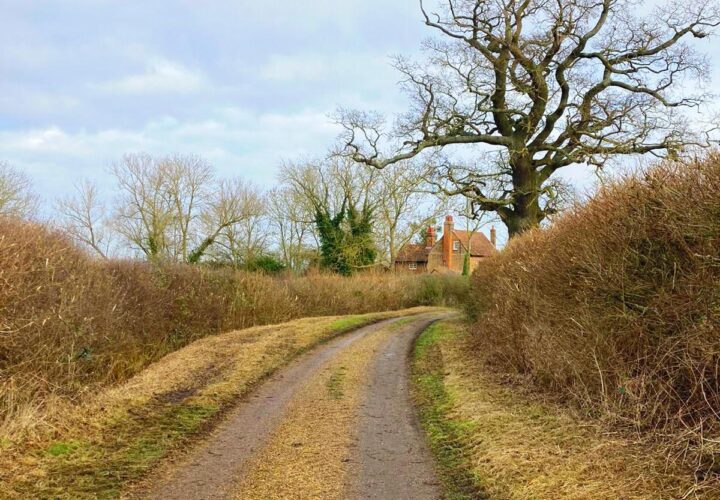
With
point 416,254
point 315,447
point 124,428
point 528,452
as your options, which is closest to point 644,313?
point 528,452

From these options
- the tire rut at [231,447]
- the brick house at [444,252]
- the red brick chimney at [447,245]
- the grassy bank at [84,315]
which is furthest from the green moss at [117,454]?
the red brick chimney at [447,245]

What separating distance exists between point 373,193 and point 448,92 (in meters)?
22.4

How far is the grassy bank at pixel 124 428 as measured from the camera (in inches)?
201

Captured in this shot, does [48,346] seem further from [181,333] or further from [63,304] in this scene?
[181,333]

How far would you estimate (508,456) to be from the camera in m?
5.42

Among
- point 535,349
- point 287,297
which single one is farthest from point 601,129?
point 535,349

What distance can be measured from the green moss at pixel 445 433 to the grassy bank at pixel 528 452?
1 centimetres

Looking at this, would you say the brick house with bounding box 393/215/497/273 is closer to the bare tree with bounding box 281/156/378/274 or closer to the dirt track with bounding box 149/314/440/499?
the bare tree with bounding box 281/156/378/274

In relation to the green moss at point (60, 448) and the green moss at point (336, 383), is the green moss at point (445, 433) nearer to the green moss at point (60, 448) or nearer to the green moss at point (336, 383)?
the green moss at point (336, 383)

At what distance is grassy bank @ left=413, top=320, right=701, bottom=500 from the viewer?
441cm

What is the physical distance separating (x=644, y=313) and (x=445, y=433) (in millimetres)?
2680

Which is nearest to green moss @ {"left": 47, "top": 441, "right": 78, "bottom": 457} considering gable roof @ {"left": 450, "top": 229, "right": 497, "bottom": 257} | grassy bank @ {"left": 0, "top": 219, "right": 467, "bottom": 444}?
grassy bank @ {"left": 0, "top": 219, "right": 467, "bottom": 444}

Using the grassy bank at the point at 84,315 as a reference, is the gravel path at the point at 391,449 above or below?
below

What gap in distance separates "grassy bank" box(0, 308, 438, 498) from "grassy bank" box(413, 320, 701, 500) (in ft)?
10.1
